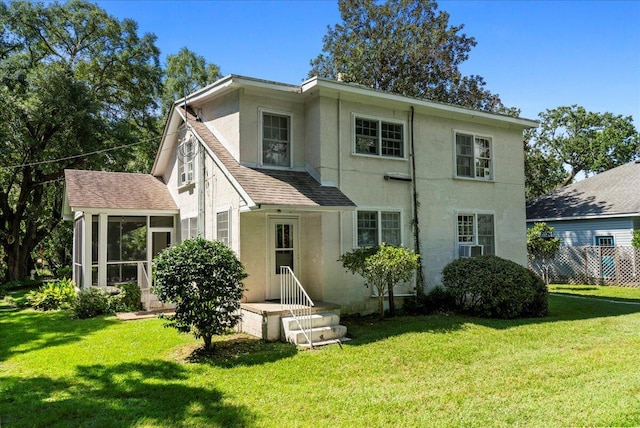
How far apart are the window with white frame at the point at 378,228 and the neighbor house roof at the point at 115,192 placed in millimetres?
7049

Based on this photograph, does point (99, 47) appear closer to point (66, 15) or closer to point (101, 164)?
point (66, 15)

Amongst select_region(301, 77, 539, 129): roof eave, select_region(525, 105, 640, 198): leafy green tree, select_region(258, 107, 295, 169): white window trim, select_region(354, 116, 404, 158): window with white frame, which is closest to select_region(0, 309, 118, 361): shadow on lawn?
select_region(258, 107, 295, 169): white window trim

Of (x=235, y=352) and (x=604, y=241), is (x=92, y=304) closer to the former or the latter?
(x=235, y=352)

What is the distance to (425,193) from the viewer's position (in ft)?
43.4

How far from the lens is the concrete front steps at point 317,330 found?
891cm

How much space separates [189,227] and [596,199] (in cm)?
2121

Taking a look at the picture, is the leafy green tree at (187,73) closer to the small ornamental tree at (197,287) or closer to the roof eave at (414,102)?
the roof eave at (414,102)

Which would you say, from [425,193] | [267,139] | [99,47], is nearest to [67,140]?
[99,47]

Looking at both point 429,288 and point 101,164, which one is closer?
point 429,288

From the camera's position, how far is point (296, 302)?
10.3 metres

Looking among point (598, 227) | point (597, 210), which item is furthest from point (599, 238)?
point (597, 210)

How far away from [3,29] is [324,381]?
26.0 m

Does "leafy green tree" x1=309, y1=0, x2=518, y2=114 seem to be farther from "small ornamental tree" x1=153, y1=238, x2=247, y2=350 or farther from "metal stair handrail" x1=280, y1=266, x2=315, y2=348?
"small ornamental tree" x1=153, y1=238, x2=247, y2=350

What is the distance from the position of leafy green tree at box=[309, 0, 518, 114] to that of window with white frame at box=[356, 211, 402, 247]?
14578 millimetres
